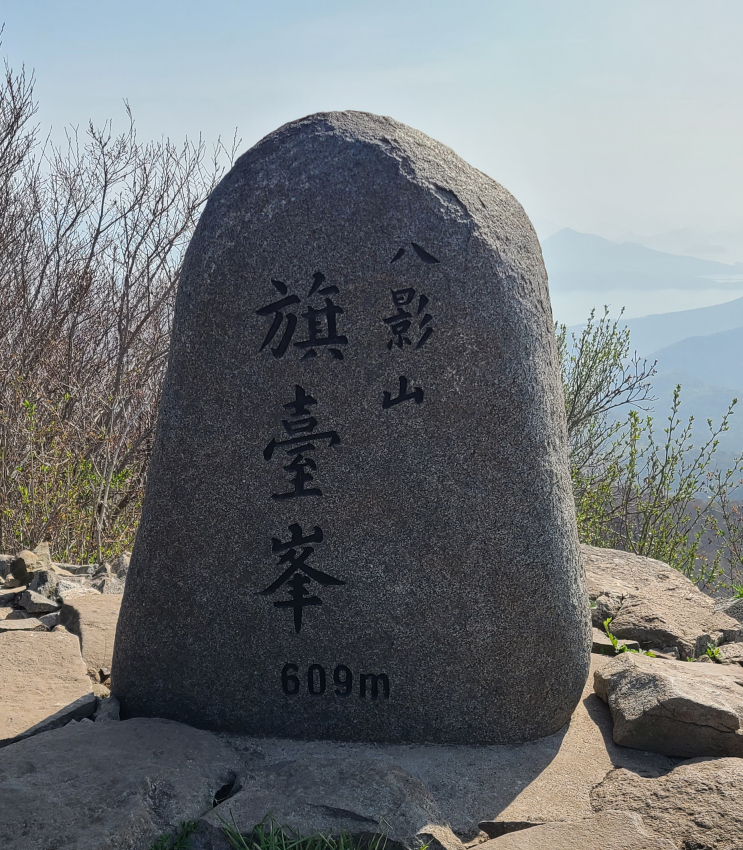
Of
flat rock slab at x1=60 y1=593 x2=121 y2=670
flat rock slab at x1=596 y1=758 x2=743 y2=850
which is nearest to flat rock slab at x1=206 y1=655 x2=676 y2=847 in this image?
flat rock slab at x1=596 y1=758 x2=743 y2=850

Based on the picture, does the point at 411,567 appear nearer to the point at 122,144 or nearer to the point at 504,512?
the point at 504,512

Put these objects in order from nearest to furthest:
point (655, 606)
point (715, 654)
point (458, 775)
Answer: point (458, 775)
point (715, 654)
point (655, 606)

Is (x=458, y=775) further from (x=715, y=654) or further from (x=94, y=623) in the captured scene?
(x=94, y=623)

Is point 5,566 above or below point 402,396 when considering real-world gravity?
below

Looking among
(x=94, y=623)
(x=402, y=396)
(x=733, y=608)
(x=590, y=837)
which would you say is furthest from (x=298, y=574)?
(x=733, y=608)

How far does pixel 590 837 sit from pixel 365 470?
1383 mm

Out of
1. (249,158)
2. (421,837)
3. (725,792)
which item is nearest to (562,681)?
(725,792)

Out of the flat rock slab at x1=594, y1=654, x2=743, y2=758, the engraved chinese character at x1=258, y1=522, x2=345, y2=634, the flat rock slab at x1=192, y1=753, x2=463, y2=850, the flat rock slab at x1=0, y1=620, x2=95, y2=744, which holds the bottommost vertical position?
the flat rock slab at x1=0, y1=620, x2=95, y2=744

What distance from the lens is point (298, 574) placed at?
3.02 m

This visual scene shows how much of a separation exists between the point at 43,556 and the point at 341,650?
3077 mm

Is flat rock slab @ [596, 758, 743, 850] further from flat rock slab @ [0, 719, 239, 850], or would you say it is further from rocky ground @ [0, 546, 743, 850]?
flat rock slab @ [0, 719, 239, 850]

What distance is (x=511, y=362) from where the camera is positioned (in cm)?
299

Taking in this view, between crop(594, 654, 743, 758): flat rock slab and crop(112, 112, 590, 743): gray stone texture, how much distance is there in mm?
219

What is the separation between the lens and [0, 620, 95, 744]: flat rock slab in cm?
317
